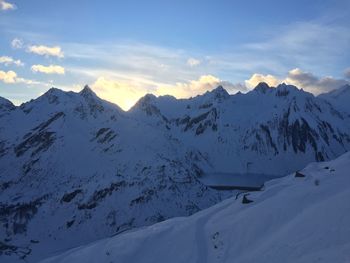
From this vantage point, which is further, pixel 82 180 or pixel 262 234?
pixel 82 180

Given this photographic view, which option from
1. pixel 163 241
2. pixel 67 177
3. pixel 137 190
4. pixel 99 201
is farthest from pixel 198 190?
pixel 163 241

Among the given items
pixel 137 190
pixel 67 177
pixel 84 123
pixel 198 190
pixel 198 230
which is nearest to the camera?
pixel 198 230

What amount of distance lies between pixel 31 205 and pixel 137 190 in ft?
95.8

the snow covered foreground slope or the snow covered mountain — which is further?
the snow covered mountain

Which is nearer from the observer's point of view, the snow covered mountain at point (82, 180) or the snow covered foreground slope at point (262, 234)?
the snow covered foreground slope at point (262, 234)

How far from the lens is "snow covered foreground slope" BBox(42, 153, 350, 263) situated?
67.9 feet

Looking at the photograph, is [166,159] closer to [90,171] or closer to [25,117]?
[90,171]

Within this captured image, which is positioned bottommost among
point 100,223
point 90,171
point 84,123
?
point 100,223

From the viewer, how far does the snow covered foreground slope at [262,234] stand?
20703mm

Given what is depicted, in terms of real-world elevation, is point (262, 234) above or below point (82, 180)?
above

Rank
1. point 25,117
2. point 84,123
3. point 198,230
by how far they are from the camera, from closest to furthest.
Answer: point 198,230 < point 84,123 < point 25,117

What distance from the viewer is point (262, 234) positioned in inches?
1020

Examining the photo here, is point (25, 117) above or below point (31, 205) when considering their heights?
above

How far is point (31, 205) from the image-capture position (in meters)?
124
